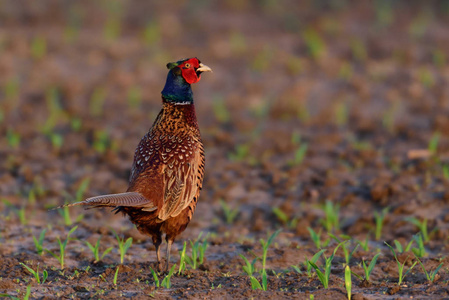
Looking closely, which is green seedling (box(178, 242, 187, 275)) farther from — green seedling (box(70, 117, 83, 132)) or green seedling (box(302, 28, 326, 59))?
green seedling (box(302, 28, 326, 59))

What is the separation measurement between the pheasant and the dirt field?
39 centimetres

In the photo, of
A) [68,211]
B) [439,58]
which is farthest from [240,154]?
[439,58]

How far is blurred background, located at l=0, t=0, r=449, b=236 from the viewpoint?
25.5ft

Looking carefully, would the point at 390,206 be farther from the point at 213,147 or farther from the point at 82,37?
the point at 82,37

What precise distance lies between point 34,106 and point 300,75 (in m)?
4.03

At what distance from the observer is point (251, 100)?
10.3 metres

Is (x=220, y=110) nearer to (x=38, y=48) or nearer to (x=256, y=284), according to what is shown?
(x=38, y=48)

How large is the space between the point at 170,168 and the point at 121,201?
0.64 metres

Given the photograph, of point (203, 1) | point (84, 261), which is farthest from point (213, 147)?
point (203, 1)

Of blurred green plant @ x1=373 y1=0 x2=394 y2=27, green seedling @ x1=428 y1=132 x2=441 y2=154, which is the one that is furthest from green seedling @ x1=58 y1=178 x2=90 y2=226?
blurred green plant @ x1=373 y1=0 x2=394 y2=27

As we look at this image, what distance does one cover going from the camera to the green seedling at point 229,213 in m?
7.15

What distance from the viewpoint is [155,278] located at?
4832 mm

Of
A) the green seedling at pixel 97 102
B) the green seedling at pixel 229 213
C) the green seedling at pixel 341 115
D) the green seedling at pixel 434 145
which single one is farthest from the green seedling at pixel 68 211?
the green seedling at pixel 434 145

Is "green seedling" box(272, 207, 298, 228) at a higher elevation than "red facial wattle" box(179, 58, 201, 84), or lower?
lower
